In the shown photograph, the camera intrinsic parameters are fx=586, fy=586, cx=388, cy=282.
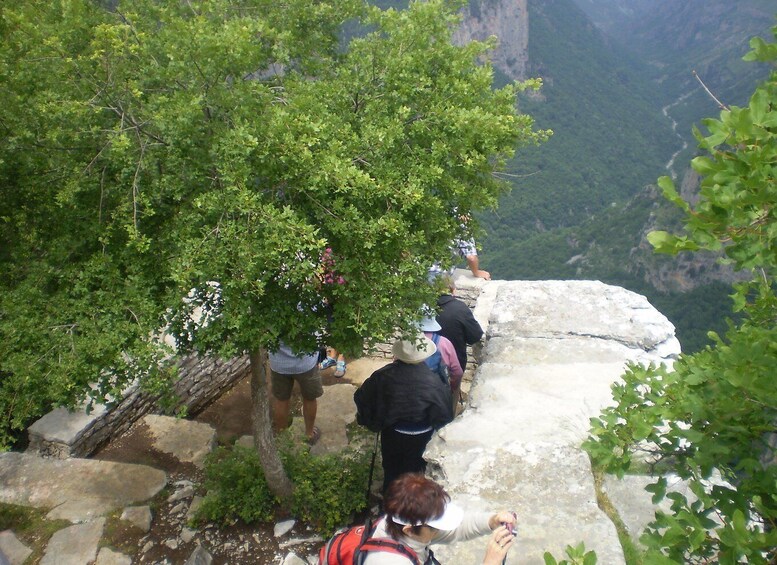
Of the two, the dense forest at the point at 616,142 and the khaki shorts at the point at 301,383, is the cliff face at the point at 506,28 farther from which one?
the khaki shorts at the point at 301,383

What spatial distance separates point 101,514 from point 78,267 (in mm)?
2401

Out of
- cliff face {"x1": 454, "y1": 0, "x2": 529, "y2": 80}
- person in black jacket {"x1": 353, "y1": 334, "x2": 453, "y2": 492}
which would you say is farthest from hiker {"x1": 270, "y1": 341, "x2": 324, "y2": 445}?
cliff face {"x1": 454, "y1": 0, "x2": 529, "y2": 80}

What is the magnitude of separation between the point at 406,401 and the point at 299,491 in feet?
4.46

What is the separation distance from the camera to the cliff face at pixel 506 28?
84544mm

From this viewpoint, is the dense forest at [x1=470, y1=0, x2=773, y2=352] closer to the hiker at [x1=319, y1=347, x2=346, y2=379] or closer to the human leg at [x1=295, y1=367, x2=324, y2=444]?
the hiker at [x1=319, y1=347, x2=346, y2=379]

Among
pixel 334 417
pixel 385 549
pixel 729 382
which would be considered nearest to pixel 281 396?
pixel 334 417

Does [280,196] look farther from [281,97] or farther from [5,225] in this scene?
[5,225]

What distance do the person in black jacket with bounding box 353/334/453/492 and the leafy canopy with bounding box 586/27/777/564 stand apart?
6.22 ft

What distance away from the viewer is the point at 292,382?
18.9 ft

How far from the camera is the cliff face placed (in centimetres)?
8454

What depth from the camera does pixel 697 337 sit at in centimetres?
2836

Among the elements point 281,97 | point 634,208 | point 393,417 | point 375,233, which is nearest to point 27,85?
point 281,97

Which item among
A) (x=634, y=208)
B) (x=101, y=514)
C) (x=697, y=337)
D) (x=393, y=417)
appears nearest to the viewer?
(x=393, y=417)

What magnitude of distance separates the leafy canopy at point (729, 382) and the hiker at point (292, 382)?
11.4 ft
